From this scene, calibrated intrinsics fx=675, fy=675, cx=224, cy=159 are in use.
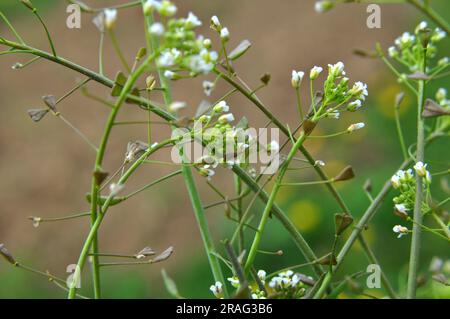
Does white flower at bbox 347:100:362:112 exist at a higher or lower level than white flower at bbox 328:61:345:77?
lower

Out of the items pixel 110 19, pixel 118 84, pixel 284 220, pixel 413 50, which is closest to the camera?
pixel 110 19

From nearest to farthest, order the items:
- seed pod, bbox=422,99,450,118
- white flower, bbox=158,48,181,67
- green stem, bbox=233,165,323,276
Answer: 1. white flower, bbox=158,48,181,67
2. seed pod, bbox=422,99,450,118
3. green stem, bbox=233,165,323,276

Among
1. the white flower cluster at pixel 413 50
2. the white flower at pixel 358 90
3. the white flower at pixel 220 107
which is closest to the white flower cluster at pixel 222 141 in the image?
the white flower at pixel 220 107

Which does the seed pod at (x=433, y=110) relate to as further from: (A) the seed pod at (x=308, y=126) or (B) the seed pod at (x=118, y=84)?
(B) the seed pod at (x=118, y=84)

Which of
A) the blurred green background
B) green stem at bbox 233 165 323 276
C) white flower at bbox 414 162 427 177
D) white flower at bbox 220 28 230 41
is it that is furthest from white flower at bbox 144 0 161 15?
the blurred green background

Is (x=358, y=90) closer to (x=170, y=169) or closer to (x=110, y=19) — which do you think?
(x=110, y=19)

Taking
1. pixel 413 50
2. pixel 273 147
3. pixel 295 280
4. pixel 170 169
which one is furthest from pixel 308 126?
pixel 170 169

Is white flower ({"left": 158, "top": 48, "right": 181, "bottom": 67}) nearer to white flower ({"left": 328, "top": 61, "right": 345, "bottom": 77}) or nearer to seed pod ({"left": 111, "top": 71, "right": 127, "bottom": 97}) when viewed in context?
seed pod ({"left": 111, "top": 71, "right": 127, "bottom": 97})

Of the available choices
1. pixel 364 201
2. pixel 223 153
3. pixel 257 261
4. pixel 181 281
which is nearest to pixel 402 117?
pixel 364 201
